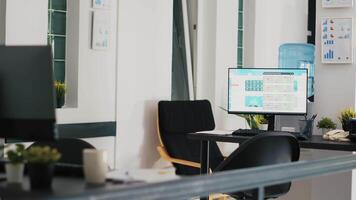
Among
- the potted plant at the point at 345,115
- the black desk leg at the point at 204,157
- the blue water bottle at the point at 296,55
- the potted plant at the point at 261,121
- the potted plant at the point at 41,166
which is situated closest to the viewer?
the potted plant at the point at 41,166

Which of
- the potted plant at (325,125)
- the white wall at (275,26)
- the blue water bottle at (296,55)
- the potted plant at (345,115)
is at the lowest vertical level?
the potted plant at (325,125)

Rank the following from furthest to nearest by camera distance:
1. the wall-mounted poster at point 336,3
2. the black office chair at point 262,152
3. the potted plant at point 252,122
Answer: the potted plant at point 252,122
the wall-mounted poster at point 336,3
the black office chair at point 262,152

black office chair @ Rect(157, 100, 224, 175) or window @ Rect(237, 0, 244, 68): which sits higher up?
window @ Rect(237, 0, 244, 68)

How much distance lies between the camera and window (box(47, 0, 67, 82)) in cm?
456

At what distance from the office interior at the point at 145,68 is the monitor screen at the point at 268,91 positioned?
100 millimetres

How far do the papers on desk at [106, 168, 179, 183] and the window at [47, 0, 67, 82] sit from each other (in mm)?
2780

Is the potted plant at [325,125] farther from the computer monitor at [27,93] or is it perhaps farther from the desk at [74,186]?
the computer monitor at [27,93]

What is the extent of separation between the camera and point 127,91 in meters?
5.01

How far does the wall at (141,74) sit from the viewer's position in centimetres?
496

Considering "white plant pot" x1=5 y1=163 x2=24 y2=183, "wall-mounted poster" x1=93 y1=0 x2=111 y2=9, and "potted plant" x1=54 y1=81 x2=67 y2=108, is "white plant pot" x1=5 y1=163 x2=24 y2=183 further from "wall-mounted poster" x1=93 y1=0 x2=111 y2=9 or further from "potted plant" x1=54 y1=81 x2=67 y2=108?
"wall-mounted poster" x1=93 y1=0 x2=111 y2=9

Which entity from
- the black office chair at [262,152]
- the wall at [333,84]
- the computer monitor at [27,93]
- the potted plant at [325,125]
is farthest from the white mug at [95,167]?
the wall at [333,84]

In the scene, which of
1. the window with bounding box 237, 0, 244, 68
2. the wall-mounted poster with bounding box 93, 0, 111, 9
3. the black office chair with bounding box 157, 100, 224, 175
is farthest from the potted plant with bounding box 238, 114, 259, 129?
the wall-mounted poster with bounding box 93, 0, 111, 9

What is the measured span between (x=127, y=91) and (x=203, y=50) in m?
1.24

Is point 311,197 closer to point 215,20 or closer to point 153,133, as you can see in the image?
point 153,133
